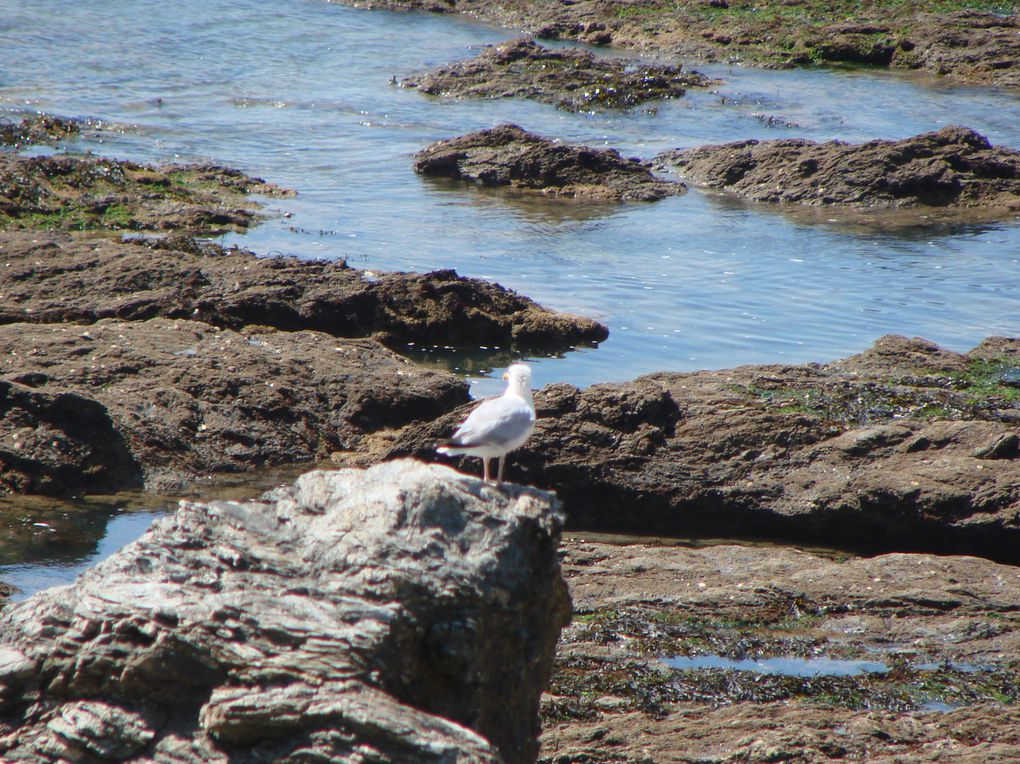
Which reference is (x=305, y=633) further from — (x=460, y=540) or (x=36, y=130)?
(x=36, y=130)

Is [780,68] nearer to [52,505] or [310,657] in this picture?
[52,505]

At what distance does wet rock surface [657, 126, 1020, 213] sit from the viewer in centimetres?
1788

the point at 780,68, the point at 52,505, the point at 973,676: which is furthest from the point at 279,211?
the point at 780,68

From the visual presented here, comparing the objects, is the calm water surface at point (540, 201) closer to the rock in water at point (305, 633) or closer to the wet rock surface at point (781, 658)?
the wet rock surface at point (781, 658)

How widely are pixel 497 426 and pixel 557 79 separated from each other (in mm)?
21956

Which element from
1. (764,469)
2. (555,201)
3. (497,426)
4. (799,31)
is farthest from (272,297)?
(799,31)

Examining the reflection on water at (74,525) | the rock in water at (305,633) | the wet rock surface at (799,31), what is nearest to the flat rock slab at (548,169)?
the reflection on water at (74,525)

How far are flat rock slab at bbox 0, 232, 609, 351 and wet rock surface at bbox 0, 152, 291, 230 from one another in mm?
2424

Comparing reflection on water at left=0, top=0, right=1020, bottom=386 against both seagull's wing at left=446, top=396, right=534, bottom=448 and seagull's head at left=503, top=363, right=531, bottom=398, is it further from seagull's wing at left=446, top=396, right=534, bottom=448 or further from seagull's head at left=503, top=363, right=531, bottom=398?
seagull's wing at left=446, top=396, right=534, bottom=448

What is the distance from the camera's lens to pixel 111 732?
3.85 m

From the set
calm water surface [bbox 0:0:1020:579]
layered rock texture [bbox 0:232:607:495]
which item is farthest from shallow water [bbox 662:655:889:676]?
calm water surface [bbox 0:0:1020:579]

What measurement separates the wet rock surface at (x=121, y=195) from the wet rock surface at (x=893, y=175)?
7272 mm

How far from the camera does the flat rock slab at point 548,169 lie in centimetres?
1834

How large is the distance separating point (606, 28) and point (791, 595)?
26974 millimetres
